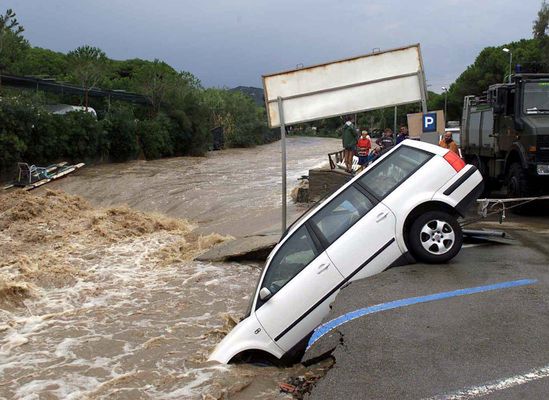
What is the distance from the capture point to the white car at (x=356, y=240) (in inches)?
207

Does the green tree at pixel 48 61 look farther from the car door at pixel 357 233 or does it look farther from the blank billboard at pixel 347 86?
the car door at pixel 357 233

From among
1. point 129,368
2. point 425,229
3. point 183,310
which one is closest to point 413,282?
point 425,229

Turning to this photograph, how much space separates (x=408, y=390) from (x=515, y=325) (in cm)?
131

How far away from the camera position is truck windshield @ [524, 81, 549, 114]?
11.5 metres

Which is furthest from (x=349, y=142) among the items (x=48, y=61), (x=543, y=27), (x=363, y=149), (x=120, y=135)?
(x=48, y=61)

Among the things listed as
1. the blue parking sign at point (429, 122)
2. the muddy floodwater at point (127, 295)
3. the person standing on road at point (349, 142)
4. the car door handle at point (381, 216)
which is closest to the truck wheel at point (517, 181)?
the blue parking sign at point (429, 122)

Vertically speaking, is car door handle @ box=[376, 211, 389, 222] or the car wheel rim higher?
car door handle @ box=[376, 211, 389, 222]

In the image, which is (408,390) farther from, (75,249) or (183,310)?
(75,249)

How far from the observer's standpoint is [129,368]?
651cm

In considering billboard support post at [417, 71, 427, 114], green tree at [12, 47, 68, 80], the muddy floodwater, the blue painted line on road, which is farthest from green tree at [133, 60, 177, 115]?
the blue painted line on road

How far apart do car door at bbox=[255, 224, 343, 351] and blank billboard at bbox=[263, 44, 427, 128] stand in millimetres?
4390

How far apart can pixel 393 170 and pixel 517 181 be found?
6577 mm

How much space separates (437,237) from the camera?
6043 mm

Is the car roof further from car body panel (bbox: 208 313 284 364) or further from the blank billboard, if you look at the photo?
the blank billboard
